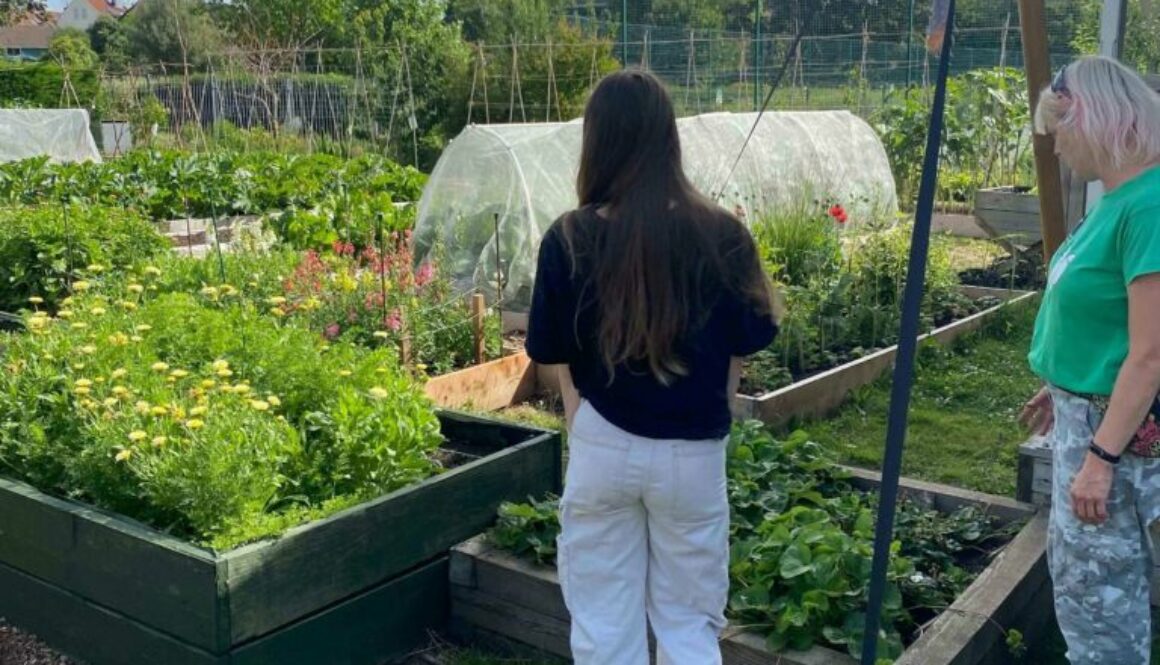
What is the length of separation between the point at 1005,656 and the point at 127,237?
6.18 m

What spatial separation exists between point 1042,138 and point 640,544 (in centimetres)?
167

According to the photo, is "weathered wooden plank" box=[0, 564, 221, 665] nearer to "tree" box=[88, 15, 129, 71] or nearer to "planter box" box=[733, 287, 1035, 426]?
"planter box" box=[733, 287, 1035, 426]

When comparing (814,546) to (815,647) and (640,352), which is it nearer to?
(815,647)

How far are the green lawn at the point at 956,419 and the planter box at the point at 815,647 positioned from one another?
128 cm

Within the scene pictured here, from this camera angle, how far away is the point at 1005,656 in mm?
3252

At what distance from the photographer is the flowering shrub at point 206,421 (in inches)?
129

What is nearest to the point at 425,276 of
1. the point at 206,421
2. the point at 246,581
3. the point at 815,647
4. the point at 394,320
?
the point at 394,320

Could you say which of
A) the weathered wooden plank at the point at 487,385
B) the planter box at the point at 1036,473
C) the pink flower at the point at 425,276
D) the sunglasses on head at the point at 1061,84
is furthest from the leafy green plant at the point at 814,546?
the pink flower at the point at 425,276

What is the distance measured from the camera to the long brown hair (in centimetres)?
234

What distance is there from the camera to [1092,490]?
247cm

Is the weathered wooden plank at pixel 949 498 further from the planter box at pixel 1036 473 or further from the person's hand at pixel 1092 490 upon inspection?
the person's hand at pixel 1092 490

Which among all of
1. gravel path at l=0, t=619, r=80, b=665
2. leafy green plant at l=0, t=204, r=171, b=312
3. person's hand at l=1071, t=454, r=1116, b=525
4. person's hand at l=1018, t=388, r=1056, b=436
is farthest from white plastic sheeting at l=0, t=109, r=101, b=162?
person's hand at l=1071, t=454, r=1116, b=525

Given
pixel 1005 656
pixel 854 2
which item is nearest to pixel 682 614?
pixel 1005 656

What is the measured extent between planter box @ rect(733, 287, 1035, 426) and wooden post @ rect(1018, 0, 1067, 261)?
6.51 ft
